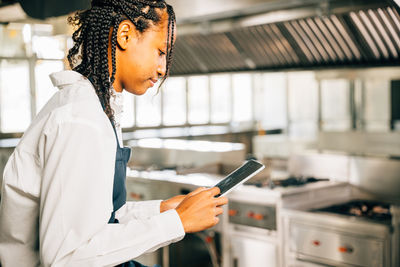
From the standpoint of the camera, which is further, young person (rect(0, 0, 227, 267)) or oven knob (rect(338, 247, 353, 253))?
oven knob (rect(338, 247, 353, 253))

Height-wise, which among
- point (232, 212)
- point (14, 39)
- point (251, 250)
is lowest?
point (251, 250)

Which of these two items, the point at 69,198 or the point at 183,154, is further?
the point at 183,154

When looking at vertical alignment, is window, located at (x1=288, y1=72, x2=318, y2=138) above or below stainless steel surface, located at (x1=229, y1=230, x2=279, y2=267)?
above

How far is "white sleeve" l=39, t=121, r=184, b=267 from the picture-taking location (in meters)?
0.91

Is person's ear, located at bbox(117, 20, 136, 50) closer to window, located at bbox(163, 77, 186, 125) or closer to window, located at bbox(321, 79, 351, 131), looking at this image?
window, located at bbox(163, 77, 186, 125)

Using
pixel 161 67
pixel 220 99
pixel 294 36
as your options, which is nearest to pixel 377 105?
pixel 220 99

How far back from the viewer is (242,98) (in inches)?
435

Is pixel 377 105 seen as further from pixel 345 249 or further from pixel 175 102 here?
pixel 345 249

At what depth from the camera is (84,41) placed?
1.14 meters

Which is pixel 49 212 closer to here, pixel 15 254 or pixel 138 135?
pixel 15 254

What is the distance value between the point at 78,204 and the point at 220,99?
9777mm

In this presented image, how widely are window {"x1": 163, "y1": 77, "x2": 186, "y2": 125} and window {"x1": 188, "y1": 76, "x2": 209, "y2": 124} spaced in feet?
0.61

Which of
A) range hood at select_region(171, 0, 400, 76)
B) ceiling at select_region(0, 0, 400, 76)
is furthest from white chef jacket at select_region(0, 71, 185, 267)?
range hood at select_region(171, 0, 400, 76)

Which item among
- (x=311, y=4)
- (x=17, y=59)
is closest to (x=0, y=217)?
(x=311, y=4)
